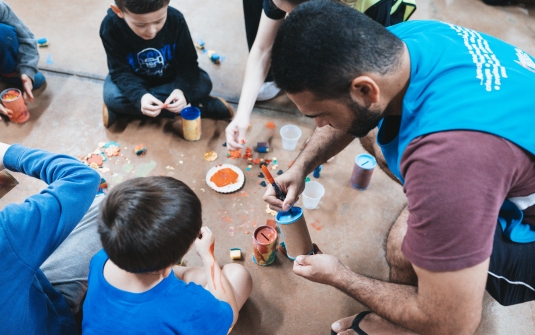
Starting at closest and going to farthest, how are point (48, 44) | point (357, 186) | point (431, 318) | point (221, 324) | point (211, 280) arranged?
point (431, 318)
point (221, 324)
point (211, 280)
point (357, 186)
point (48, 44)

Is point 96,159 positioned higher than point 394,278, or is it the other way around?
point 394,278

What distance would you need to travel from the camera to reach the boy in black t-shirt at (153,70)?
222 centimetres

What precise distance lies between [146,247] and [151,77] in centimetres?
165

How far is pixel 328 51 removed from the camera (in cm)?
107

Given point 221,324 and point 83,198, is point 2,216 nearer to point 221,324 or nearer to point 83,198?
point 83,198

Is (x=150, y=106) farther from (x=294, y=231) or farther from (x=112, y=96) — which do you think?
(x=294, y=231)

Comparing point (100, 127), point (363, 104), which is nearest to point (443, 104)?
point (363, 104)

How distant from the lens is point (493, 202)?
996 mm

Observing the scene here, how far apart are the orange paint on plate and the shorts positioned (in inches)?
50.7

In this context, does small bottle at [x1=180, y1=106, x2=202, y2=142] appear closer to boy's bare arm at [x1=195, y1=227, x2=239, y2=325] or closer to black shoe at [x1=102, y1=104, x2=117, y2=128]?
black shoe at [x1=102, y1=104, x2=117, y2=128]

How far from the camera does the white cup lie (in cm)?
204

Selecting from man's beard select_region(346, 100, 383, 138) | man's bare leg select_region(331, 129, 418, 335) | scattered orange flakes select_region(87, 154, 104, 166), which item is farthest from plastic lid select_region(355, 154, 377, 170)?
scattered orange flakes select_region(87, 154, 104, 166)

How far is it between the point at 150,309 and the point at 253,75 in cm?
135

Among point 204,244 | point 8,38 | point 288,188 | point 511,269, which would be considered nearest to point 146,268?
point 204,244
